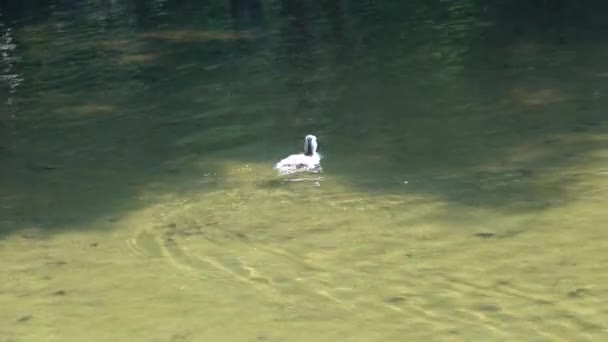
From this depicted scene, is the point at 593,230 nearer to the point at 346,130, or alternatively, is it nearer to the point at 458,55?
the point at 346,130

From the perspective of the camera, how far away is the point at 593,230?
7.55 m

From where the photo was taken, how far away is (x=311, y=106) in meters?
12.2

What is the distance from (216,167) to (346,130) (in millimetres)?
1666

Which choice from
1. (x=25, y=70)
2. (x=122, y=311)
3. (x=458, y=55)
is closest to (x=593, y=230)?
(x=122, y=311)

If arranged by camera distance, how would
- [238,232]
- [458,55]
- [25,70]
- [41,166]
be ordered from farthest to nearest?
1. [25,70]
2. [458,55]
3. [41,166]
4. [238,232]

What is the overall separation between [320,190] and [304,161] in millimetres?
473

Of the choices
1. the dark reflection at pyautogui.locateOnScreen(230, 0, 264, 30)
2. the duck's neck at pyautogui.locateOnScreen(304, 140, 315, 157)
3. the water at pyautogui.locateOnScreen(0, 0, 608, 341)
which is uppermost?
the dark reflection at pyautogui.locateOnScreen(230, 0, 264, 30)

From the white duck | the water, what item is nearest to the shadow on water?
the water

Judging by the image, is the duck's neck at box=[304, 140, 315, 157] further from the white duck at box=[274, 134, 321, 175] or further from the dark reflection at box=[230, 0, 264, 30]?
the dark reflection at box=[230, 0, 264, 30]

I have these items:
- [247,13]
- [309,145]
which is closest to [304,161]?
[309,145]

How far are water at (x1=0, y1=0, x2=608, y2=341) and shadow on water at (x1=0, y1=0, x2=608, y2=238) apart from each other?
0.13 ft

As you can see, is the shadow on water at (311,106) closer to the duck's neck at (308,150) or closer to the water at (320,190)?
the water at (320,190)

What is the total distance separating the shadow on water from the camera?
30.3 feet

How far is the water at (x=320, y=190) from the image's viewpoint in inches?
263
